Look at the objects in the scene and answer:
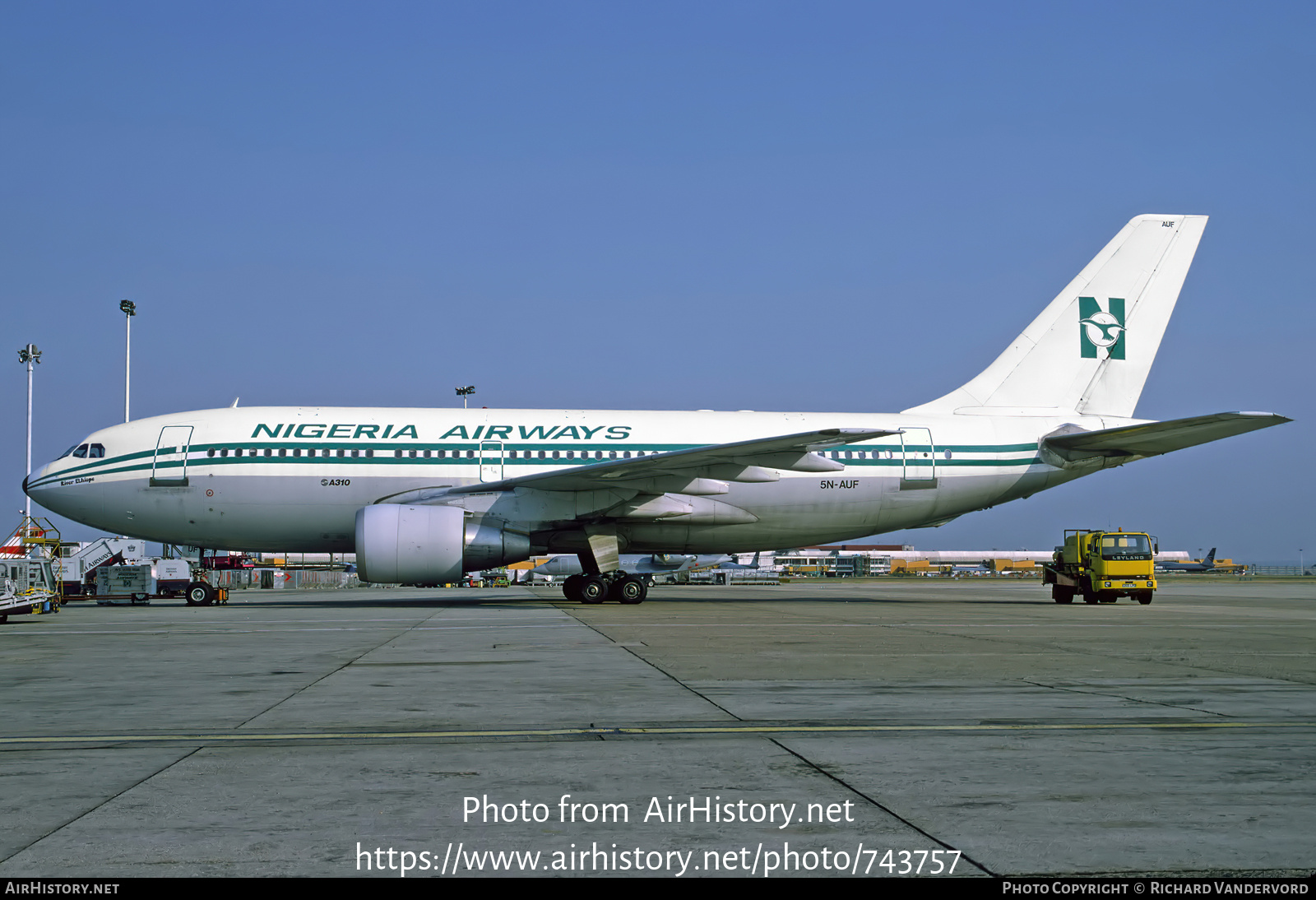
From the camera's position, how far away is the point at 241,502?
2220 centimetres

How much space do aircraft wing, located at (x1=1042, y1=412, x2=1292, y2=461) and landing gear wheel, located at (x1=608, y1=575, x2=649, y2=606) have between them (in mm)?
10517

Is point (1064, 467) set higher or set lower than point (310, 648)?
higher

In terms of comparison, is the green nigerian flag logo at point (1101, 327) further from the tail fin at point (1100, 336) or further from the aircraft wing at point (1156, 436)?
the aircraft wing at point (1156, 436)

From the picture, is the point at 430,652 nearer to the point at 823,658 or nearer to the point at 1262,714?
the point at 823,658

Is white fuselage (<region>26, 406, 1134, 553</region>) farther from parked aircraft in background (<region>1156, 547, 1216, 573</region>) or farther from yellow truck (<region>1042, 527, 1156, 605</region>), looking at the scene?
parked aircraft in background (<region>1156, 547, 1216, 573</region>)

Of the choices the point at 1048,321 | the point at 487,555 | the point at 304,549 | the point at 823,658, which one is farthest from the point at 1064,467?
the point at 304,549

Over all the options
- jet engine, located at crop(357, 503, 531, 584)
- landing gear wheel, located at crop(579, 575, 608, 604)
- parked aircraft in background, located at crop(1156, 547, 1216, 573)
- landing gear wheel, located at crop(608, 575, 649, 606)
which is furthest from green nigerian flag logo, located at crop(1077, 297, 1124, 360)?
parked aircraft in background, located at crop(1156, 547, 1216, 573)

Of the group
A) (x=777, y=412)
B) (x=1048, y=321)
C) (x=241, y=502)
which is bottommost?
(x=241, y=502)

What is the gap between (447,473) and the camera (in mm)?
22594

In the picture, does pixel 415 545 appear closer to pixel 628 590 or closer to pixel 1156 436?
pixel 628 590

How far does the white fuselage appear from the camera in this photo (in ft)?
73.0

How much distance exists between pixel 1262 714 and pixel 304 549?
20307 millimetres

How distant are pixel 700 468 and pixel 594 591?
3824 millimetres

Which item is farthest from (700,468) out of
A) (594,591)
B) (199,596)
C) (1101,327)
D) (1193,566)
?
(1193,566)
